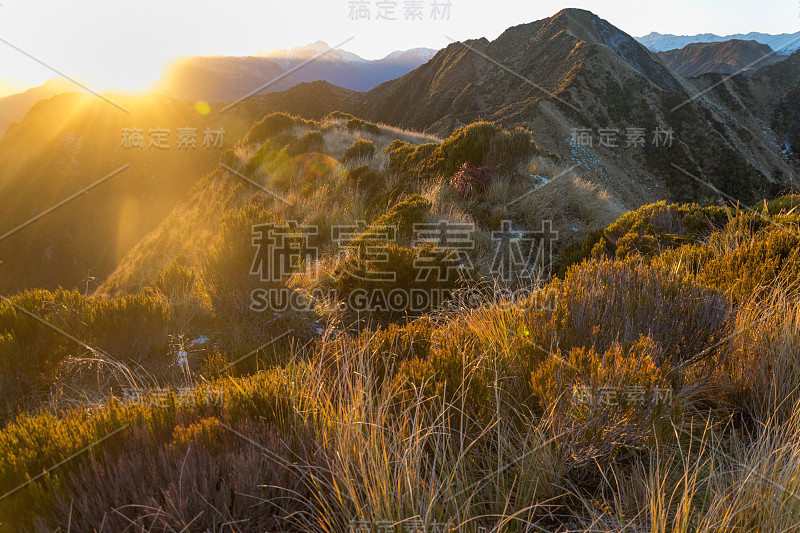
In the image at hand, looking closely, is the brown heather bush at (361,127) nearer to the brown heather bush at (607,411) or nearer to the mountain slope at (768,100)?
the brown heather bush at (607,411)

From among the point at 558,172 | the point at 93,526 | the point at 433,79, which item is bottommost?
the point at 93,526

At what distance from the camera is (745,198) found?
41.7m

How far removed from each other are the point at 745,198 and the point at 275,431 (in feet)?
184

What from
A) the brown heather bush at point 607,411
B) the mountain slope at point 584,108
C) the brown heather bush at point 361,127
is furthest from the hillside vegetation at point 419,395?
the mountain slope at point 584,108

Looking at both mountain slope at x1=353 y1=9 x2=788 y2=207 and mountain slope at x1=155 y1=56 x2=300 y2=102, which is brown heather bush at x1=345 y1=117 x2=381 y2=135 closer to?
mountain slope at x1=353 y1=9 x2=788 y2=207

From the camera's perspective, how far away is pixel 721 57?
460ft

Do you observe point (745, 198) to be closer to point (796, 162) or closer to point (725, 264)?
point (796, 162)

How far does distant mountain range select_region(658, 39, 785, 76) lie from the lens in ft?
434

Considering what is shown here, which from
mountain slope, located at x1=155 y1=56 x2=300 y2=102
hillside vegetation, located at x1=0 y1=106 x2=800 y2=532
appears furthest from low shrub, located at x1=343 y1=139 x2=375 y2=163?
mountain slope, located at x1=155 y1=56 x2=300 y2=102

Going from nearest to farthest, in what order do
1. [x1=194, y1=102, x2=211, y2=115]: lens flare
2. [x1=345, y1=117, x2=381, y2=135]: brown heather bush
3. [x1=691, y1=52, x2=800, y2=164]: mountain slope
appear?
[x1=345, y1=117, x2=381, y2=135]: brown heather bush
[x1=194, y1=102, x2=211, y2=115]: lens flare
[x1=691, y1=52, x2=800, y2=164]: mountain slope

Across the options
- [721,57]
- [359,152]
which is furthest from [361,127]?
[721,57]

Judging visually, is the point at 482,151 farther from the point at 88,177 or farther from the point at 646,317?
the point at 88,177

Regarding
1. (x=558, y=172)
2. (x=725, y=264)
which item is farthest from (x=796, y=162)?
(x=725, y=264)

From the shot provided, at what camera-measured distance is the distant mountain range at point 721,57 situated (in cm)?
13225
